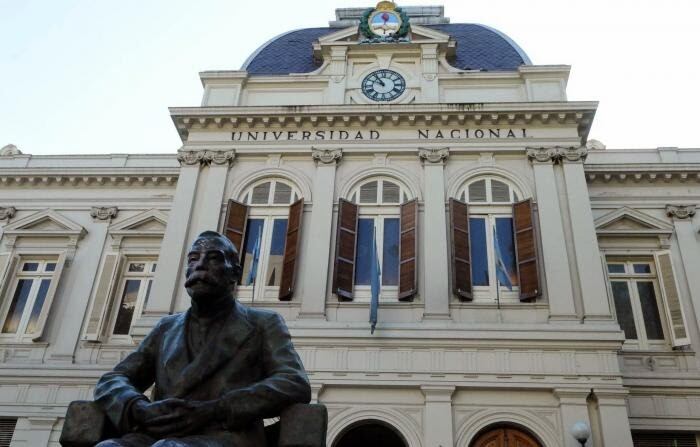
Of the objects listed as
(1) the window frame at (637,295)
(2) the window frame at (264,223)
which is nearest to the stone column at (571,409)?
(1) the window frame at (637,295)

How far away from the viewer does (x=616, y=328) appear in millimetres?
12320

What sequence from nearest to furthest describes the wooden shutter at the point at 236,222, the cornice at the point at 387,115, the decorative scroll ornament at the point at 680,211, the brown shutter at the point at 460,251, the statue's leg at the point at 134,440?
1. the statue's leg at the point at 134,440
2. the brown shutter at the point at 460,251
3. the wooden shutter at the point at 236,222
4. the cornice at the point at 387,115
5. the decorative scroll ornament at the point at 680,211

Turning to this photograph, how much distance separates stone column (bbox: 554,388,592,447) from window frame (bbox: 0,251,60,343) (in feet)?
39.9

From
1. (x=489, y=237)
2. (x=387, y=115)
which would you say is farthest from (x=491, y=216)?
(x=387, y=115)

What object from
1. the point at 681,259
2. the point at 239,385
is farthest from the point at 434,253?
the point at 239,385

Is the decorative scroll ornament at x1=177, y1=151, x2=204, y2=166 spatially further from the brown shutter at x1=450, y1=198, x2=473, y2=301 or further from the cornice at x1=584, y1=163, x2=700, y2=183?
the cornice at x1=584, y1=163, x2=700, y2=183

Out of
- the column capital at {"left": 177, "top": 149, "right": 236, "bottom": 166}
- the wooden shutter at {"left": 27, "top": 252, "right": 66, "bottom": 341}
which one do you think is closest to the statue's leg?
the column capital at {"left": 177, "top": 149, "right": 236, "bottom": 166}

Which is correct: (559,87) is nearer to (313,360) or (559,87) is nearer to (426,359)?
(426,359)

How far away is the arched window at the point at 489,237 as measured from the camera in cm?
1329

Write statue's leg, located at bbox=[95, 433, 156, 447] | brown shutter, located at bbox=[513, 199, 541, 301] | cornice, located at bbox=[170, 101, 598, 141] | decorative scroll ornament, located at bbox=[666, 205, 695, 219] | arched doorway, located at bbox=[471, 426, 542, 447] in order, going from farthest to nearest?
decorative scroll ornament, located at bbox=[666, 205, 695, 219], cornice, located at bbox=[170, 101, 598, 141], brown shutter, located at bbox=[513, 199, 541, 301], arched doorway, located at bbox=[471, 426, 542, 447], statue's leg, located at bbox=[95, 433, 156, 447]

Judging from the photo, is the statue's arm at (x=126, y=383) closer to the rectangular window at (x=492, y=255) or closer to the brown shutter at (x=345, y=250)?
the brown shutter at (x=345, y=250)

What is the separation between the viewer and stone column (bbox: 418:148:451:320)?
514 inches

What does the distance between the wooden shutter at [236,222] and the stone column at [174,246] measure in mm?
933

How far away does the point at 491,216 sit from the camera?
14.5m
